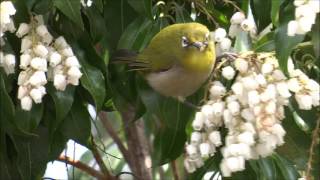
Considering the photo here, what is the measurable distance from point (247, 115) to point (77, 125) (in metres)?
0.44

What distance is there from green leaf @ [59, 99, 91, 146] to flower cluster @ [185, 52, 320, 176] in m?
0.29

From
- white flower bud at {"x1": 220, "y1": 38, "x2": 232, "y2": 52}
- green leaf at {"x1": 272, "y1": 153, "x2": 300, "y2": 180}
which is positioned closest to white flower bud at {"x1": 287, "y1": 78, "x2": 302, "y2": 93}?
white flower bud at {"x1": 220, "y1": 38, "x2": 232, "y2": 52}

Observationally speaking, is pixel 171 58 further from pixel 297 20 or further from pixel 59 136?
pixel 297 20

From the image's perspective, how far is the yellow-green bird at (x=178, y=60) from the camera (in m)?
1.63

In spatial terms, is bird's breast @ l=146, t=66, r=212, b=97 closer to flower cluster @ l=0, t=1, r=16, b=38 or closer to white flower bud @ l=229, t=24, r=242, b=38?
white flower bud @ l=229, t=24, r=242, b=38

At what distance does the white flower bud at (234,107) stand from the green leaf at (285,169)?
0.35 metres

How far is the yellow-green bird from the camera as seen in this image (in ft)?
5.34

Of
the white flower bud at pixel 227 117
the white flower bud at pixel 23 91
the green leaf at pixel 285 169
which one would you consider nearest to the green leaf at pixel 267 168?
the green leaf at pixel 285 169

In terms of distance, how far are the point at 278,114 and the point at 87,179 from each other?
74.8 inches

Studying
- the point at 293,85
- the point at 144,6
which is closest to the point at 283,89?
the point at 293,85

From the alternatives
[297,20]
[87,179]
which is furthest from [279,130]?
[87,179]

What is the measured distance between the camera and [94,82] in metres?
1.50

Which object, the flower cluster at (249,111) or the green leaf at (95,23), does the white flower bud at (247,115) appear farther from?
the green leaf at (95,23)

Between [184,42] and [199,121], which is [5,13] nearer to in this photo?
[199,121]
